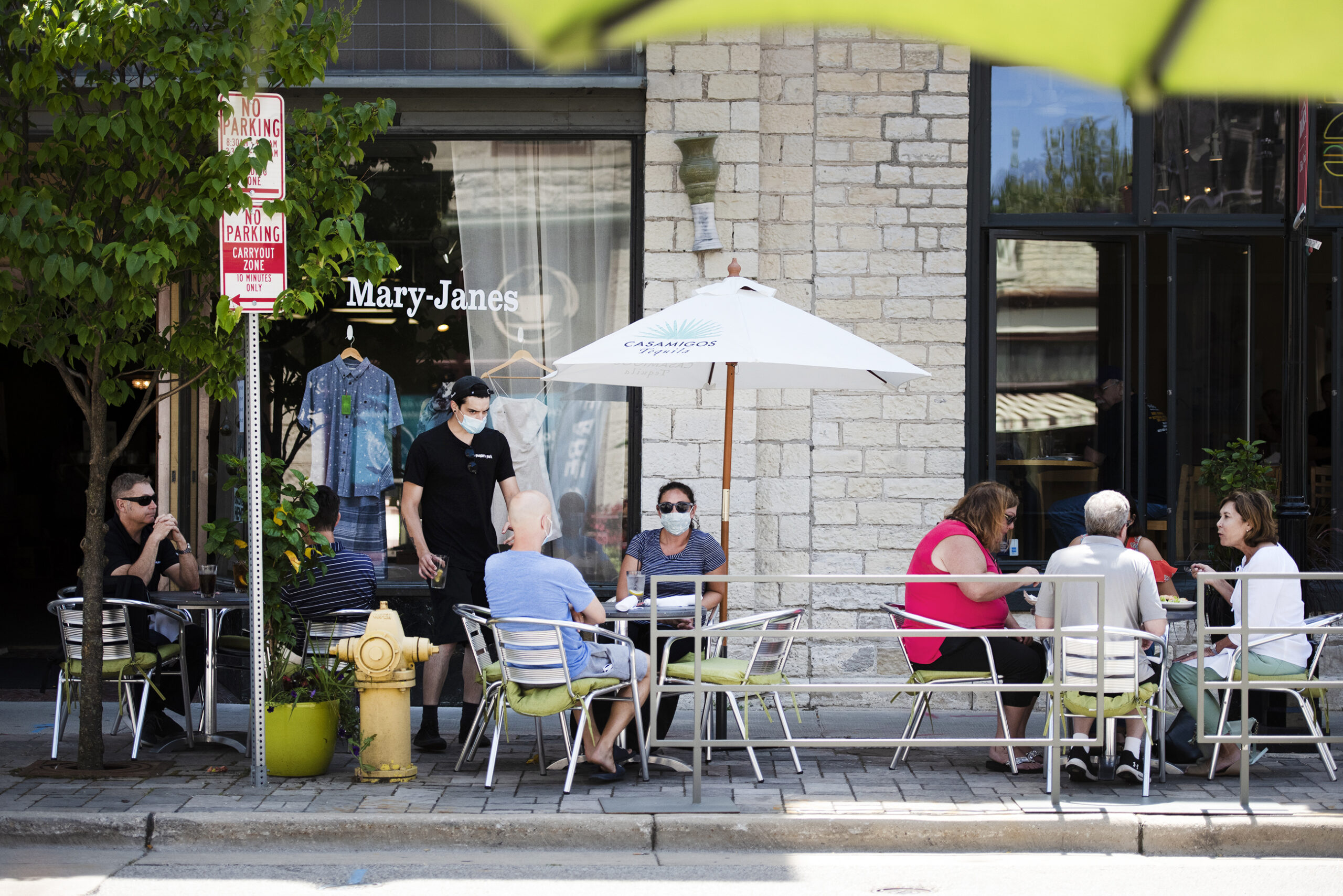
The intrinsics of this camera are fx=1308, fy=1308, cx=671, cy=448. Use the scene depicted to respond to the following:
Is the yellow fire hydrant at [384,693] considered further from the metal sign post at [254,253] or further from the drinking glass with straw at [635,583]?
the drinking glass with straw at [635,583]

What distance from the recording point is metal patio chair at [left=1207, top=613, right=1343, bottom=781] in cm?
661

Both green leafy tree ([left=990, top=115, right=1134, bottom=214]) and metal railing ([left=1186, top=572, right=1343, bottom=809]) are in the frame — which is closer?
metal railing ([left=1186, top=572, right=1343, bottom=809])

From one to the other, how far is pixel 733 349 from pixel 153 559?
3680 mm

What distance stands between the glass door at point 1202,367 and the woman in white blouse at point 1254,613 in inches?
101

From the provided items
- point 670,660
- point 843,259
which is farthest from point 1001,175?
point 670,660

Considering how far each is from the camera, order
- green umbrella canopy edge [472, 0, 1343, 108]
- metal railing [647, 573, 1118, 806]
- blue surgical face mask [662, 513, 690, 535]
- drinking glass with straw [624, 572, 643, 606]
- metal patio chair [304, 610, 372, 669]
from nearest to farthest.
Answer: green umbrella canopy edge [472, 0, 1343, 108], metal railing [647, 573, 1118, 806], metal patio chair [304, 610, 372, 669], drinking glass with straw [624, 572, 643, 606], blue surgical face mask [662, 513, 690, 535]

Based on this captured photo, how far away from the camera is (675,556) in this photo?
24.9 ft

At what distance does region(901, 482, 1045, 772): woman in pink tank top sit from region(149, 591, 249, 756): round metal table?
145 inches

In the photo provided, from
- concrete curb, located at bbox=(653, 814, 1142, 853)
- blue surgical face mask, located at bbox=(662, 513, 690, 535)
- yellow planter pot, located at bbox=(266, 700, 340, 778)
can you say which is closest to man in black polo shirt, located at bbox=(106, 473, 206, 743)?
yellow planter pot, located at bbox=(266, 700, 340, 778)

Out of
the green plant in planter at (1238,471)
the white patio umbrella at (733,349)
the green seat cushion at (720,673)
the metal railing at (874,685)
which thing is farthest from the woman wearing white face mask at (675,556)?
A: the green plant in planter at (1238,471)

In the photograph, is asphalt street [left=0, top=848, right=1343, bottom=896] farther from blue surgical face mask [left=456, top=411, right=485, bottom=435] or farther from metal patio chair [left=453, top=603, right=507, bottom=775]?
blue surgical face mask [left=456, top=411, right=485, bottom=435]

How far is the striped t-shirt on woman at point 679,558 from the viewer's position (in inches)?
299

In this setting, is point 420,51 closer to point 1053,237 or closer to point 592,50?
point 1053,237

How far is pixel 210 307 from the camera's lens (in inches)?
277
